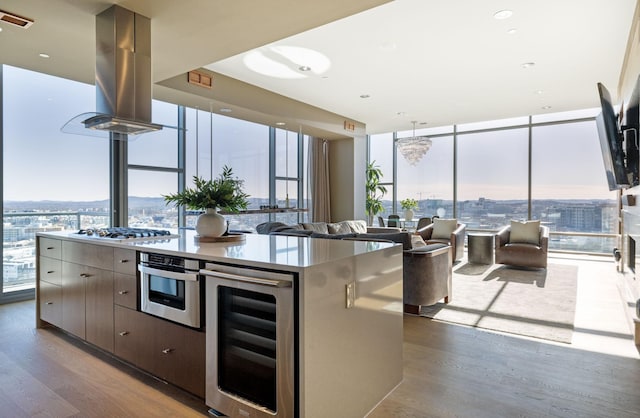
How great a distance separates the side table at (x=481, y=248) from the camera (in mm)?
6613

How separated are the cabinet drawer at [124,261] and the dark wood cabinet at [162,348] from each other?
0.27m

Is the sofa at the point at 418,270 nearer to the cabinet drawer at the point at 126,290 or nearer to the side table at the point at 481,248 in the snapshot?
the cabinet drawer at the point at 126,290

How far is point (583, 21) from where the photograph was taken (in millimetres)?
3590

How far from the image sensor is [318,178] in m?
8.12

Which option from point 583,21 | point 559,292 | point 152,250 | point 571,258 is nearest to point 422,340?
point 152,250

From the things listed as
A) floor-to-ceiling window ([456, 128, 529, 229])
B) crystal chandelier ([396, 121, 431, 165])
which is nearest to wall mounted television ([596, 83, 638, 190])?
crystal chandelier ([396, 121, 431, 165])

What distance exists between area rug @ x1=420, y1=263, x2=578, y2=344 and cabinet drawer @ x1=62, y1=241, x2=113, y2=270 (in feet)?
9.75

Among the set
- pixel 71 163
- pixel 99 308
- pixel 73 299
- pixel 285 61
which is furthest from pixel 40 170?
pixel 285 61

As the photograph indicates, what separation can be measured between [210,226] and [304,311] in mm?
1367

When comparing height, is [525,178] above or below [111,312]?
above

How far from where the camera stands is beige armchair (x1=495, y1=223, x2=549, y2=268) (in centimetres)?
598

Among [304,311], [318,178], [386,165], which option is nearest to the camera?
[304,311]

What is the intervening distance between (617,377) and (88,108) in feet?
20.8

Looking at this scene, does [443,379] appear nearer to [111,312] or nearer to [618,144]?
[111,312]
